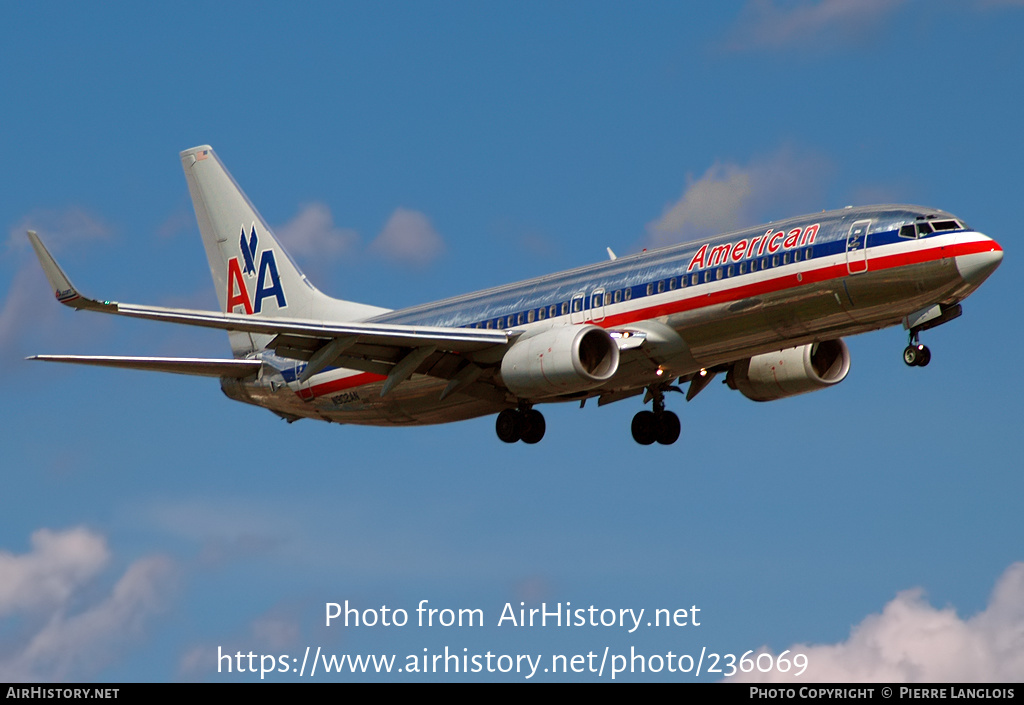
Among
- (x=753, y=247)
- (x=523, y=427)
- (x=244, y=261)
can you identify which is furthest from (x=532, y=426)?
(x=244, y=261)

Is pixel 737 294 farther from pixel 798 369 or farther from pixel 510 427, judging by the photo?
pixel 510 427

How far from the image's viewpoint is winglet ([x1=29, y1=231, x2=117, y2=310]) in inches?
1460

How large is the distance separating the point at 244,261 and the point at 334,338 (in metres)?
13.1

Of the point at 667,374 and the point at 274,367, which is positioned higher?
the point at 274,367

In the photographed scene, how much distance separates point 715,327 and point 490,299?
7.69m

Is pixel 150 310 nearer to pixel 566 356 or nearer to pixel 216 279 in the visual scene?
pixel 566 356

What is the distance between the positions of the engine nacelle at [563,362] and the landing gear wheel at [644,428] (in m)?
5.79

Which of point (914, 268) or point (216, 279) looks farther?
point (216, 279)

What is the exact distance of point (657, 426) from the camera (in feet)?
150

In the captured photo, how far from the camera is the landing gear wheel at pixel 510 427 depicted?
4394 cm

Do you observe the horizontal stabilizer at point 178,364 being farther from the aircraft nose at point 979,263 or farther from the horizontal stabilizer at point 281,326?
the aircraft nose at point 979,263

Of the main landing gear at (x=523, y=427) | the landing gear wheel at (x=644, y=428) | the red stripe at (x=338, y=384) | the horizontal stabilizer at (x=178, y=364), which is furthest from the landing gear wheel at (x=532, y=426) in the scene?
the horizontal stabilizer at (x=178, y=364)

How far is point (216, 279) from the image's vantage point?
178 feet

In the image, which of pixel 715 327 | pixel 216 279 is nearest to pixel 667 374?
pixel 715 327
